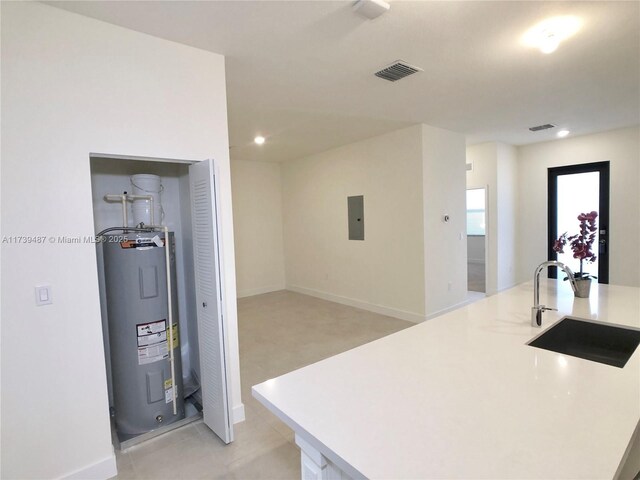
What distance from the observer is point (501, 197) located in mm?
5953

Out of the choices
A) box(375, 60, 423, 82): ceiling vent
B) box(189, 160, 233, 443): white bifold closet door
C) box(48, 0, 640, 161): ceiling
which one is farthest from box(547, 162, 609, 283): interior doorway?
box(189, 160, 233, 443): white bifold closet door

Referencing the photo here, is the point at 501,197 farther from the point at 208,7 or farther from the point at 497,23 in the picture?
the point at 208,7

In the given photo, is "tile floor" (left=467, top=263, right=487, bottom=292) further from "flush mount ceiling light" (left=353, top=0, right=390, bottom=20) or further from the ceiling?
"flush mount ceiling light" (left=353, top=0, right=390, bottom=20)

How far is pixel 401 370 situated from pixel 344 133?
13.2 ft

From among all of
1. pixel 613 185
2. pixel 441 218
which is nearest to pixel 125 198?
pixel 441 218

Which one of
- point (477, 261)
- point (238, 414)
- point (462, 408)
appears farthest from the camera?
point (477, 261)

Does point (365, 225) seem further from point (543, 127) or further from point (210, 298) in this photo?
point (210, 298)

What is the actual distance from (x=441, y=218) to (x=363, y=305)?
6.12ft

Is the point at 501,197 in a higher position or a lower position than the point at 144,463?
higher

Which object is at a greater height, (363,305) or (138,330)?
(138,330)

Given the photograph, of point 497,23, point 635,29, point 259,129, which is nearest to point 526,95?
point 635,29

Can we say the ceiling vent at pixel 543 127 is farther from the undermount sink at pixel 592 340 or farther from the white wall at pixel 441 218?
the undermount sink at pixel 592 340

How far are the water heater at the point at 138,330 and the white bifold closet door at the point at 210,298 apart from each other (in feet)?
0.90

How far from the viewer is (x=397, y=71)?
2803mm
